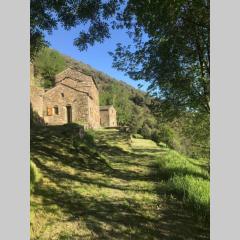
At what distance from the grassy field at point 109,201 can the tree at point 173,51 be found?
2.56 m

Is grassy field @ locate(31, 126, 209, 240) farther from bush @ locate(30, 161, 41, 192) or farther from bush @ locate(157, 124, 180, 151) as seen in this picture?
bush @ locate(157, 124, 180, 151)

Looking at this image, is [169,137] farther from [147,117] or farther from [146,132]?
[147,117]

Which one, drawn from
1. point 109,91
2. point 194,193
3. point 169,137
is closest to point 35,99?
point 169,137

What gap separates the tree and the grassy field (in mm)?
2556

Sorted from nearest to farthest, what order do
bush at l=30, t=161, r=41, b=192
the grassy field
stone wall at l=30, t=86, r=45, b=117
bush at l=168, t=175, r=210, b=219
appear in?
the grassy field < bush at l=168, t=175, r=210, b=219 < bush at l=30, t=161, r=41, b=192 < stone wall at l=30, t=86, r=45, b=117

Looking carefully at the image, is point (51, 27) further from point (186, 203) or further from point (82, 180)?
point (186, 203)

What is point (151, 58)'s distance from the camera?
10961 millimetres

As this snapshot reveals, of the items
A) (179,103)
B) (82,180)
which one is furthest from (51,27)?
(179,103)

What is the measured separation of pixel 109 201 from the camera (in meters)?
7.70

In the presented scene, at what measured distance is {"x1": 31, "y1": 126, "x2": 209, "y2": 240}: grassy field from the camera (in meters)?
6.05

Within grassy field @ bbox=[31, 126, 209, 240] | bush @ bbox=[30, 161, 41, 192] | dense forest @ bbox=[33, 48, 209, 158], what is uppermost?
dense forest @ bbox=[33, 48, 209, 158]

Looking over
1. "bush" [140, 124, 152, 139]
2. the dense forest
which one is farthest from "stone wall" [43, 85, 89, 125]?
"bush" [140, 124, 152, 139]

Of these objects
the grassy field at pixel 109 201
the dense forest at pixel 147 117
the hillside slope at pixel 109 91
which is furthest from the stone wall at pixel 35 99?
the grassy field at pixel 109 201

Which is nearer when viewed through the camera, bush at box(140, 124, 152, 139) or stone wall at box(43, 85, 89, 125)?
stone wall at box(43, 85, 89, 125)
